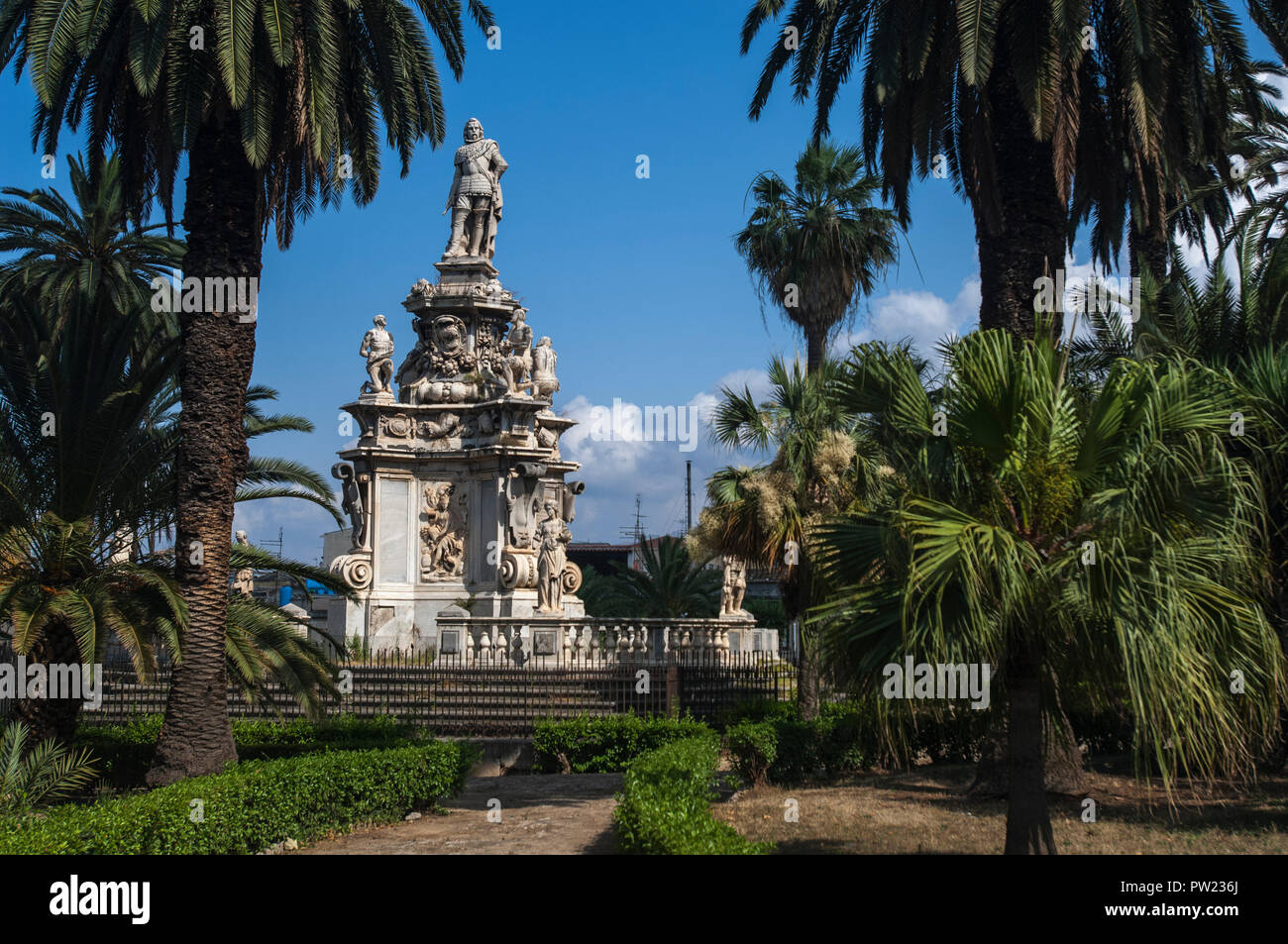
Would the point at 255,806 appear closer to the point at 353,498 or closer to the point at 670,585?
the point at 353,498

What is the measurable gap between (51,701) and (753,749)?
882 cm

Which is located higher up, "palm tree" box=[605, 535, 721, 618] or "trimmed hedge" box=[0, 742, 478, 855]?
"palm tree" box=[605, 535, 721, 618]

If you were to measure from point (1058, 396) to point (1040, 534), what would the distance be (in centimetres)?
115

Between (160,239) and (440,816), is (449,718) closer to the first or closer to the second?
(440,816)

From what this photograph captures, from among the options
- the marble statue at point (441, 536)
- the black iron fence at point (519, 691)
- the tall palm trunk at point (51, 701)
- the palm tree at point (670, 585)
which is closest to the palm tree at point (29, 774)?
the tall palm trunk at point (51, 701)

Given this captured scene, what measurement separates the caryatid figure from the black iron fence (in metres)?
13.0

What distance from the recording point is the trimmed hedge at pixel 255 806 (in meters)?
9.47

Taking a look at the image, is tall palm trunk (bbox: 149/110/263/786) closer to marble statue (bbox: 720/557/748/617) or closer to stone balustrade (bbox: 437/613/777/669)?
stone balustrade (bbox: 437/613/777/669)

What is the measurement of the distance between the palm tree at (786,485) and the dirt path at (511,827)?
4.72 meters

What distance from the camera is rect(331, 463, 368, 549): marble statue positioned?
102 feet

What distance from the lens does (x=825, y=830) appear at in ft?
43.3

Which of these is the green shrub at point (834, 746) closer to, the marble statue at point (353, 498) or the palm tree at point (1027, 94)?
the palm tree at point (1027, 94)

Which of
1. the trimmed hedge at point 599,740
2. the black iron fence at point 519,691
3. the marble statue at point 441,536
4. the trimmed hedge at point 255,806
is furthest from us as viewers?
the marble statue at point 441,536

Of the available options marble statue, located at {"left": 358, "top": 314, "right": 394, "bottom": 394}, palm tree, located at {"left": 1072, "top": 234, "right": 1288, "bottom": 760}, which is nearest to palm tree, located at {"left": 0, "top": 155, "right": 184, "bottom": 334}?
marble statue, located at {"left": 358, "top": 314, "right": 394, "bottom": 394}
